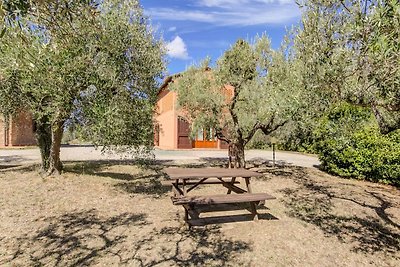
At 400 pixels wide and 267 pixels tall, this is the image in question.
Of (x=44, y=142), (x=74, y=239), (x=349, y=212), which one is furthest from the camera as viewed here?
(x=44, y=142)

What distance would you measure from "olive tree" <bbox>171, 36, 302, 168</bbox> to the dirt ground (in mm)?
3013

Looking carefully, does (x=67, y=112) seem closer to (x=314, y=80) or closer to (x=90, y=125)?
(x=90, y=125)

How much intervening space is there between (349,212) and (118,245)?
6.38m

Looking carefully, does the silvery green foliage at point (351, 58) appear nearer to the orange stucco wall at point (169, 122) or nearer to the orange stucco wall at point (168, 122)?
the orange stucco wall at point (169, 122)

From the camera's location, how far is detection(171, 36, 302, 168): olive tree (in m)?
11.8

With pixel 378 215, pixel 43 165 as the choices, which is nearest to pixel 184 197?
pixel 378 215

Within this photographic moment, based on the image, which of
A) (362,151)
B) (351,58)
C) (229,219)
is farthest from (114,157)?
(351,58)

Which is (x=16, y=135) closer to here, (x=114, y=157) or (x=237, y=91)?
(x=114, y=157)

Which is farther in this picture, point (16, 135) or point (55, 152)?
point (16, 135)

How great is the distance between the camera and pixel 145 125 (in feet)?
32.3

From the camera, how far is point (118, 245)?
5.80m

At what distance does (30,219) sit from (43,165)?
457cm

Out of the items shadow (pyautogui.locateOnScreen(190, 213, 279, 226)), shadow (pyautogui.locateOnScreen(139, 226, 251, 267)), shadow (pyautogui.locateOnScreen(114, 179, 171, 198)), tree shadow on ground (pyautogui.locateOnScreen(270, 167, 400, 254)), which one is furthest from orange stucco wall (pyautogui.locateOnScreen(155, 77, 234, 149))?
shadow (pyautogui.locateOnScreen(139, 226, 251, 267))

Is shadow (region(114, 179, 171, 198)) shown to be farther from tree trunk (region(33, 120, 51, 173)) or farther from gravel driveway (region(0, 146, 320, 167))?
gravel driveway (region(0, 146, 320, 167))
